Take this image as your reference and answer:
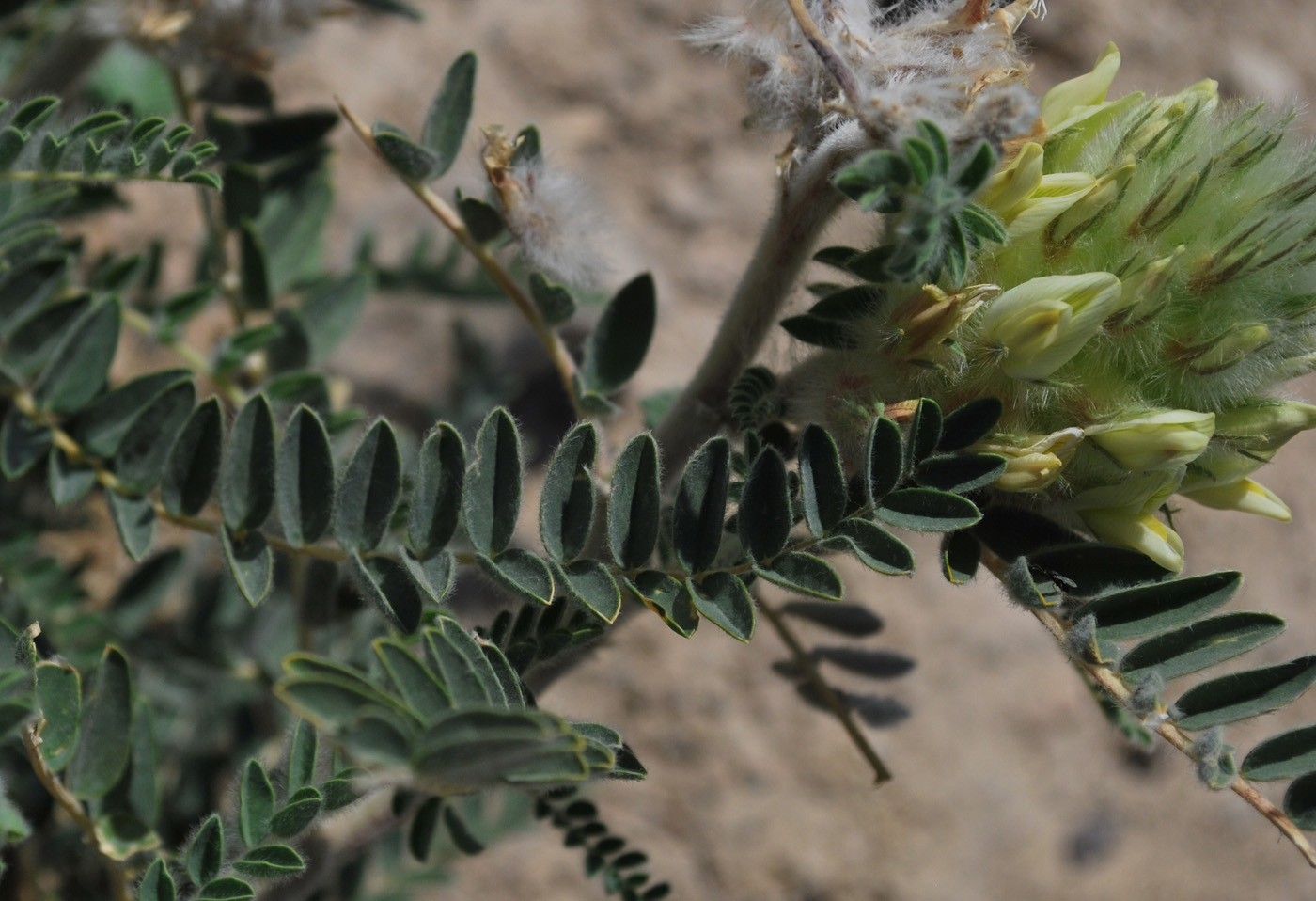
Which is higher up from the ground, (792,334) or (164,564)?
(792,334)

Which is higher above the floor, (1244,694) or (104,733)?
(1244,694)

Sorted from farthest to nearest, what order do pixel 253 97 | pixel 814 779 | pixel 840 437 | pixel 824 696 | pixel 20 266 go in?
pixel 814 779, pixel 253 97, pixel 824 696, pixel 20 266, pixel 840 437

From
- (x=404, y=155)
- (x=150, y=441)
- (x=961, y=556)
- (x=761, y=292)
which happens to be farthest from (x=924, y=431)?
(x=150, y=441)

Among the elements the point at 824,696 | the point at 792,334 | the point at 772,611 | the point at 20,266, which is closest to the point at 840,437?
the point at 792,334

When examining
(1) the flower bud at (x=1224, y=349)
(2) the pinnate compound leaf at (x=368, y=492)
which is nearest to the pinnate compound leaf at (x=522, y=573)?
(2) the pinnate compound leaf at (x=368, y=492)

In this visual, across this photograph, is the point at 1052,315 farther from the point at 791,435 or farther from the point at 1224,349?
the point at 791,435

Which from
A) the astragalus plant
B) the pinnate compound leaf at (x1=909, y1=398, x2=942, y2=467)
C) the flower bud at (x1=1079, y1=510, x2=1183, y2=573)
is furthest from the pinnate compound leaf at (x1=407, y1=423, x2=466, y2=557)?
the flower bud at (x1=1079, y1=510, x2=1183, y2=573)

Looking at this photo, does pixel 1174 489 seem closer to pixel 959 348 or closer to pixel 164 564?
pixel 959 348
